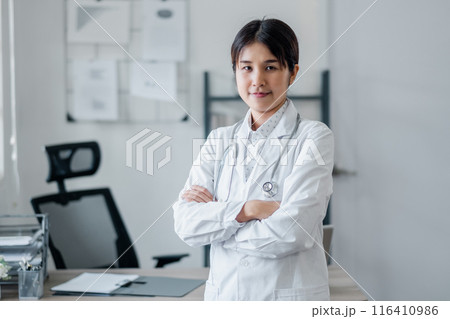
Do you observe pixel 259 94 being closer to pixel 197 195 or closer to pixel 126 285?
pixel 197 195

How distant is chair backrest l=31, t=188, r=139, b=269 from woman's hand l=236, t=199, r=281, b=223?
86cm

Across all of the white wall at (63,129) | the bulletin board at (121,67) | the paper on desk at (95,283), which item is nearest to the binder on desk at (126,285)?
the paper on desk at (95,283)

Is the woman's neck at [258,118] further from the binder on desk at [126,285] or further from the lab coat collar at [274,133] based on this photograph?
the binder on desk at [126,285]

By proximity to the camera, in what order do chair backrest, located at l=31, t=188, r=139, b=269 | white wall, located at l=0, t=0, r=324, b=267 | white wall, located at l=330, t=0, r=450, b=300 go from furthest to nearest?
white wall, located at l=0, t=0, r=324, b=267 → chair backrest, located at l=31, t=188, r=139, b=269 → white wall, located at l=330, t=0, r=450, b=300

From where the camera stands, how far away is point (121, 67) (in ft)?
6.95

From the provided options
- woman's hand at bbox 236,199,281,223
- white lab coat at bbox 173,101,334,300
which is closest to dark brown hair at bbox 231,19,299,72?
white lab coat at bbox 173,101,334,300

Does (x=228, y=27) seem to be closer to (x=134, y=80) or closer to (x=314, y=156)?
(x=314, y=156)

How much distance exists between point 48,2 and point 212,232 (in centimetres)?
127

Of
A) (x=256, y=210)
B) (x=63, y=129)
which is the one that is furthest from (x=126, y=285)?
(x=63, y=129)

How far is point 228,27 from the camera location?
1.18 meters

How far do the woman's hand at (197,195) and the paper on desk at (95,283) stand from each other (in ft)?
1.16

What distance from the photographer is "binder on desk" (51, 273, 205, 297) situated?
4.02 feet

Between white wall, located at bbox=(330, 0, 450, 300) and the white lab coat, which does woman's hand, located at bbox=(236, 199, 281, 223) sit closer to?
the white lab coat
